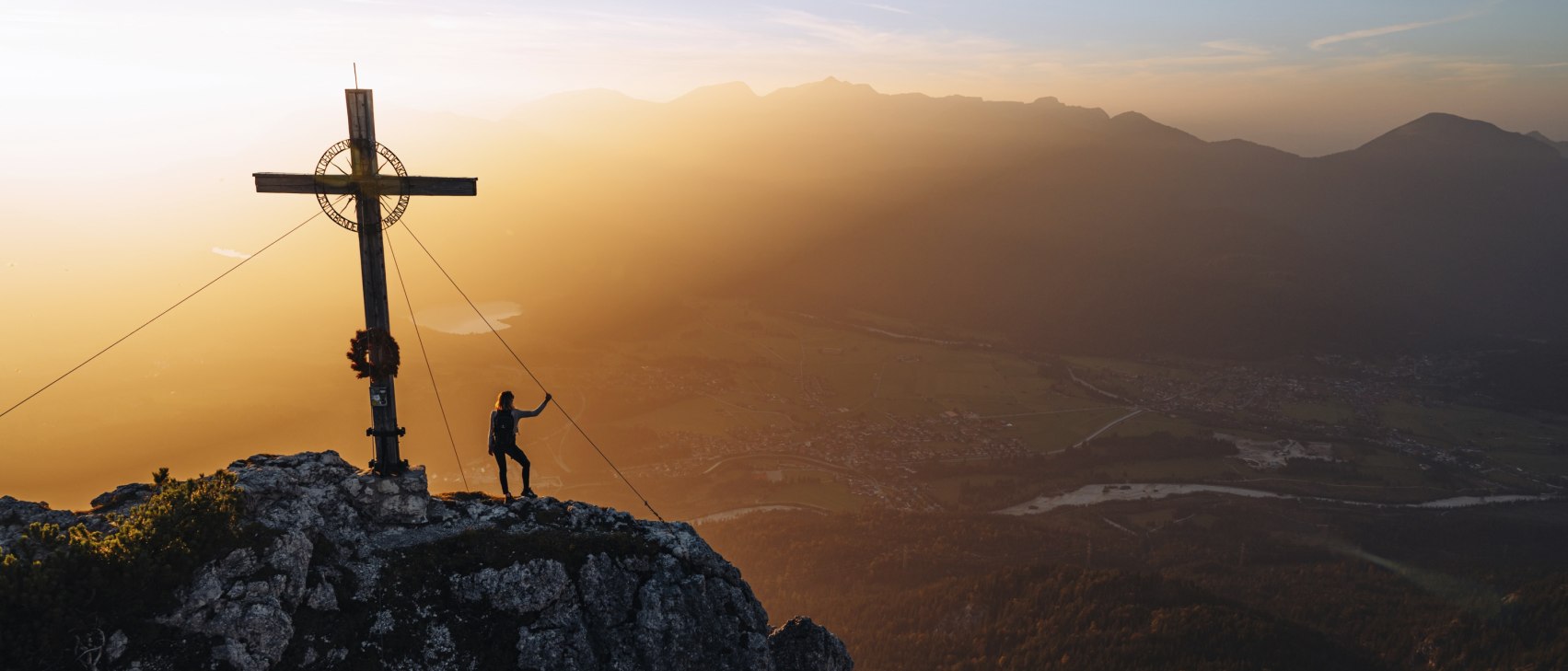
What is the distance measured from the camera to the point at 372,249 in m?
24.0

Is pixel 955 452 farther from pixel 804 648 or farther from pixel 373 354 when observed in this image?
pixel 373 354

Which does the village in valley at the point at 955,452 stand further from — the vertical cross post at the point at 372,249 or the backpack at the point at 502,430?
the vertical cross post at the point at 372,249

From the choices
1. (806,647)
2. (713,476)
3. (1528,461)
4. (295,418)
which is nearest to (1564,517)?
(1528,461)

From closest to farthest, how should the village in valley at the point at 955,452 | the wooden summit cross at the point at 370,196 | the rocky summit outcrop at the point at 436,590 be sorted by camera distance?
the rocky summit outcrop at the point at 436,590, the wooden summit cross at the point at 370,196, the village in valley at the point at 955,452

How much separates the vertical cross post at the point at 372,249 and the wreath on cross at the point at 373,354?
20 cm

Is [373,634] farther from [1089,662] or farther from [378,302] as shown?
[1089,662]

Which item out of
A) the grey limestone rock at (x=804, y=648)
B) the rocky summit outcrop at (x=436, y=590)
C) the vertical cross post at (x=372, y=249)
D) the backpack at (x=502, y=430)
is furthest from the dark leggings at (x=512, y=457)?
the grey limestone rock at (x=804, y=648)

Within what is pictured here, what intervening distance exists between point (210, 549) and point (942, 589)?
101 meters

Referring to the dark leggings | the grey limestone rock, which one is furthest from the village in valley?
the dark leggings

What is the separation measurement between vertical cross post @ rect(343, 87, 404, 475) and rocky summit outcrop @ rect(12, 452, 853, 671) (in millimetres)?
1226

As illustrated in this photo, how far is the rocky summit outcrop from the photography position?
17969mm

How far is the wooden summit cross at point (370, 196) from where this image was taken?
77.3ft

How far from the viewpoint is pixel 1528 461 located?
184 meters

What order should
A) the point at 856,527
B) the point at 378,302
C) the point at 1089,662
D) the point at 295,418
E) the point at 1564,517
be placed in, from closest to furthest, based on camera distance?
1. the point at 378,302
2. the point at 1089,662
3. the point at 295,418
4. the point at 856,527
5. the point at 1564,517
